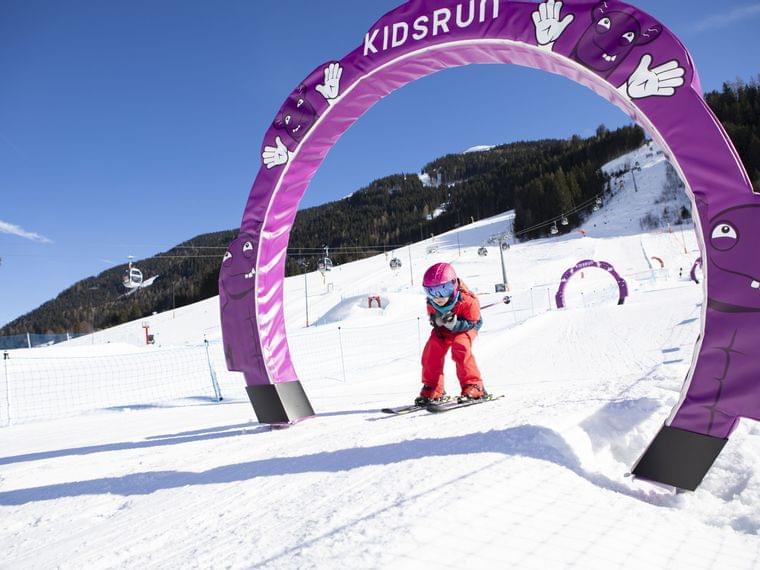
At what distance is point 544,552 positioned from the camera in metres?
1.63

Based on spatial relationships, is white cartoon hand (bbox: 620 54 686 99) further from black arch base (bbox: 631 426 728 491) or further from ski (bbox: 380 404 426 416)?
ski (bbox: 380 404 426 416)

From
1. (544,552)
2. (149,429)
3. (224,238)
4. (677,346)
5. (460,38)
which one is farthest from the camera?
(224,238)

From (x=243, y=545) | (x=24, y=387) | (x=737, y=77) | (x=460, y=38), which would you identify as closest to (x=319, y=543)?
(x=243, y=545)

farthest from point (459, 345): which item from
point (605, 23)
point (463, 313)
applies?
point (605, 23)

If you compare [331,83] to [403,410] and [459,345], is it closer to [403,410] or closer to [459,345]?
[459,345]

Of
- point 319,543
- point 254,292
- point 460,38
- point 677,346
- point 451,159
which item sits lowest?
point 677,346

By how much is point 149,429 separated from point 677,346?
757cm

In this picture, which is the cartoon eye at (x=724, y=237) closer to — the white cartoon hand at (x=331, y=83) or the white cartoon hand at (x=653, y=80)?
the white cartoon hand at (x=653, y=80)

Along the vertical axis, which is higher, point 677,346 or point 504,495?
point 504,495

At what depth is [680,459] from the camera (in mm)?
2605

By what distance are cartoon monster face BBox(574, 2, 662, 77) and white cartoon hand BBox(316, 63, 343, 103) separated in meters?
2.21

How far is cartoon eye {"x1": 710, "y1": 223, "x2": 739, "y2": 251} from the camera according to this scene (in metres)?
2.70

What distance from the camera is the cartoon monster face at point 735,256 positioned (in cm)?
262

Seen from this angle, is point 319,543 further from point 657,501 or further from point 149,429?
point 149,429
